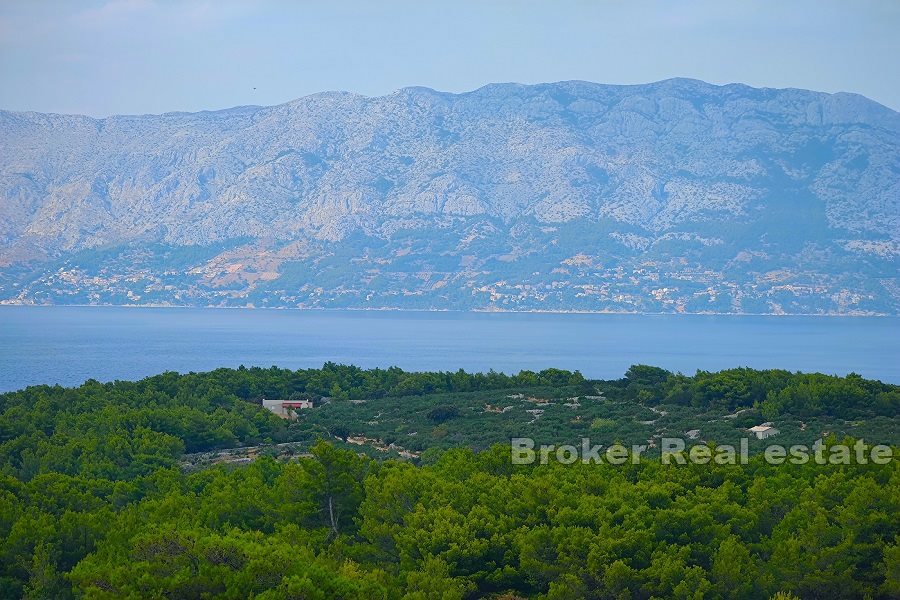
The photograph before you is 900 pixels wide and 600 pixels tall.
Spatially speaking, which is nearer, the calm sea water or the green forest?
the green forest

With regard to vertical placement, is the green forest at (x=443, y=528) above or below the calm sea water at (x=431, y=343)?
below

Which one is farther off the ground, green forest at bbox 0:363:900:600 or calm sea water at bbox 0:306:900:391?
calm sea water at bbox 0:306:900:391

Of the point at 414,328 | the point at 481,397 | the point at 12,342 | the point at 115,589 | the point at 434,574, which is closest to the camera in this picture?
the point at 115,589

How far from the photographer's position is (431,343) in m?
130

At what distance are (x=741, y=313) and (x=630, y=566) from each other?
7112 inches

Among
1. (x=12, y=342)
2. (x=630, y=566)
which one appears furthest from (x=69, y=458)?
(x=12, y=342)

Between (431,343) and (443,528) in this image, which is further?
(431,343)

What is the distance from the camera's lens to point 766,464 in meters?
28.1

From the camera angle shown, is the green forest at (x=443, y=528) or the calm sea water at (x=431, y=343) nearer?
the green forest at (x=443, y=528)

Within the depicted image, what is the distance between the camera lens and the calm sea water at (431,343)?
100812 mm

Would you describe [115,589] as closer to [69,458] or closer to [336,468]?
[336,468]

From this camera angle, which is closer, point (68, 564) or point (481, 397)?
point (68, 564)

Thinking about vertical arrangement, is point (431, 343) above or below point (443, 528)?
above

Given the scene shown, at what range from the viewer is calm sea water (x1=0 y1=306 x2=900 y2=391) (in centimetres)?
10081
